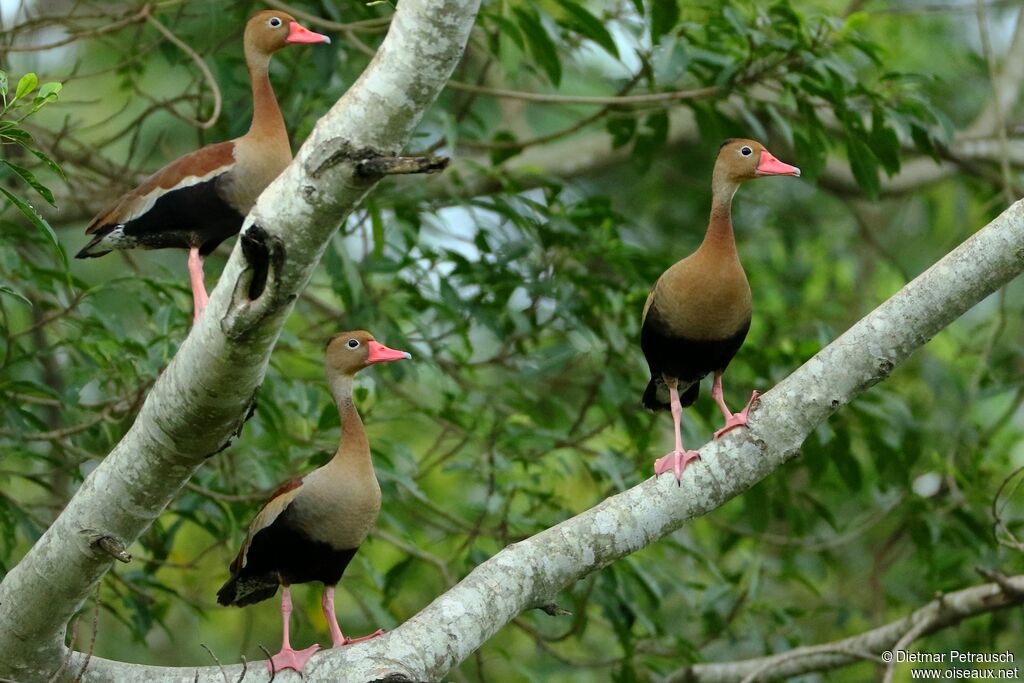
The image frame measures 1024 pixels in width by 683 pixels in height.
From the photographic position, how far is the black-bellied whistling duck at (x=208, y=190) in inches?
182

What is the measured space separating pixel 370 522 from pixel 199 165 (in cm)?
149

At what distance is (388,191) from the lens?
6492mm

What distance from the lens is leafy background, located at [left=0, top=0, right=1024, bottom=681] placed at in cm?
549

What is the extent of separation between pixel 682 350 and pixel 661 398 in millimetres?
649

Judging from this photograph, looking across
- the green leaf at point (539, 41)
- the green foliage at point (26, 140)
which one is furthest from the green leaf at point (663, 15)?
the green foliage at point (26, 140)

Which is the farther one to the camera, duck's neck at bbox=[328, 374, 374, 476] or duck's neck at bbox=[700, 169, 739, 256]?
duck's neck at bbox=[700, 169, 739, 256]

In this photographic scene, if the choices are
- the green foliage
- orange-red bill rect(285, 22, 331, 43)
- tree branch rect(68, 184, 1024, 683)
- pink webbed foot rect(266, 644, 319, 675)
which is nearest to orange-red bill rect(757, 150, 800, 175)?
tree branch rect(68, 184, 1024, 683)

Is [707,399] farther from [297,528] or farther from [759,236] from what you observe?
[759,236]

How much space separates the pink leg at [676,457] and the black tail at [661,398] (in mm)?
152

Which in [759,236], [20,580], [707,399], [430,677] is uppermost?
[20,580]

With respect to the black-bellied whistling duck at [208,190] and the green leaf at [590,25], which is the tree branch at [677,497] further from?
the green leaf at [590,25]

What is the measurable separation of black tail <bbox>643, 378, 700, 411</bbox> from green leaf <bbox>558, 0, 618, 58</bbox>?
1547mm

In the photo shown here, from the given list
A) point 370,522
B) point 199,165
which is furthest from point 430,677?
point 199,165

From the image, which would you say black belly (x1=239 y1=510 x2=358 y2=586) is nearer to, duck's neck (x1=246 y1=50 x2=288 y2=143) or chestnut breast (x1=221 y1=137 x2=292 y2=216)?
chestnut breast (x1=221 y1=137 x2=292 y2=216)
